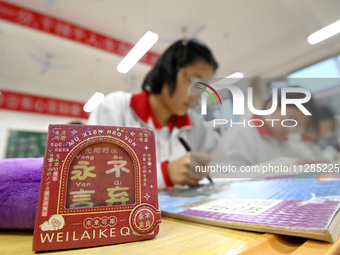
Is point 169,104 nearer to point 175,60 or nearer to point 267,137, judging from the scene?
point 175,60

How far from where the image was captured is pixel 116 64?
3.17 meters

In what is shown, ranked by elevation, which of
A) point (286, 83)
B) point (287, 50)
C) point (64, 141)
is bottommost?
point (64, 141)

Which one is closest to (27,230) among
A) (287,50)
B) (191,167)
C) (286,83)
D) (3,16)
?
(191,167)

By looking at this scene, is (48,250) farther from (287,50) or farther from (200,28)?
(287,50)

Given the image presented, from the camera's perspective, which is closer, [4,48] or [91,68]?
[4,48]

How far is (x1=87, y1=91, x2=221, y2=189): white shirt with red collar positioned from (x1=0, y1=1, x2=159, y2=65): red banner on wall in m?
2.06

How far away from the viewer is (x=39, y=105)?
3.81 meters

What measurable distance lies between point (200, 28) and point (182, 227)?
3.24 m

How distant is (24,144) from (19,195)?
4450 millimetres

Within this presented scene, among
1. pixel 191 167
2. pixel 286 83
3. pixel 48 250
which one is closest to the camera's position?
pixel 48 250

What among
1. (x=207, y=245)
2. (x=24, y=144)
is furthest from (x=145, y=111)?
(x=24, y=144)

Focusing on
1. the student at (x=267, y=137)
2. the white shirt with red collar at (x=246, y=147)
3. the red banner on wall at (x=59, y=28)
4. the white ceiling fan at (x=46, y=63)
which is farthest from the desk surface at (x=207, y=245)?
the white ceiling fan at (x=46, y=63)

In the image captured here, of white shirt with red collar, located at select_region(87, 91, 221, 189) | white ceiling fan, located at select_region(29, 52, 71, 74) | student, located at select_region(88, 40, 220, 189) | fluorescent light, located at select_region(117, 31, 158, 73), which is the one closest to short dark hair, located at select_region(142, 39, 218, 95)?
student, located at select_region(88, 40, 220, 189)

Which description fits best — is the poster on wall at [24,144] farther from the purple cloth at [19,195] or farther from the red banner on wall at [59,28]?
the purple cloth at [19,195]
